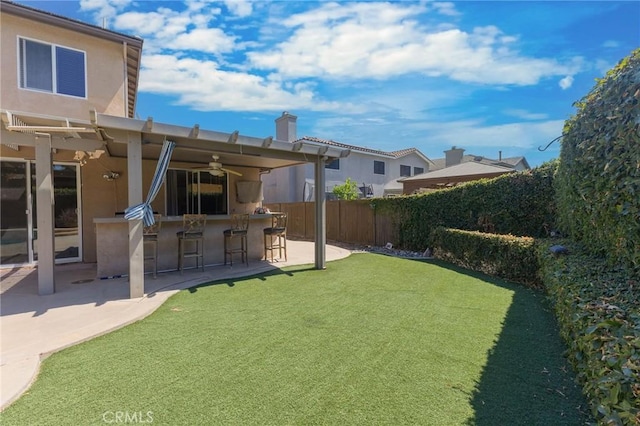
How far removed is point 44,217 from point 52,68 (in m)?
5.30

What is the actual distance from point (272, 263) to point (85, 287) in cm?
404

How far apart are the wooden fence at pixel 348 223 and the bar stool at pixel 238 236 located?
5631mm

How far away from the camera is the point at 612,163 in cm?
306

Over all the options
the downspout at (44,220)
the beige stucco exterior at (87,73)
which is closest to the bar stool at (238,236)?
the downspout at (44,220)

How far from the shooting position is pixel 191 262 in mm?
8008

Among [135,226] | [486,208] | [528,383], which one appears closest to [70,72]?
[135,226]

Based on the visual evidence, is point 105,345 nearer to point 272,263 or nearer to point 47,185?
point 47,185

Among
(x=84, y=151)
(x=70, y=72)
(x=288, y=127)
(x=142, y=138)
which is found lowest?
(x=84, y=151)

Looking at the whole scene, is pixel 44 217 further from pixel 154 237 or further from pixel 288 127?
pixel 288 127

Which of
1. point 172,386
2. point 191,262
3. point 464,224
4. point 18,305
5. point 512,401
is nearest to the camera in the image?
point 512,401

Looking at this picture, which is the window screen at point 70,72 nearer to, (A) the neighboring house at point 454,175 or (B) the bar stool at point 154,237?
(B) the bar stool at point 154,237

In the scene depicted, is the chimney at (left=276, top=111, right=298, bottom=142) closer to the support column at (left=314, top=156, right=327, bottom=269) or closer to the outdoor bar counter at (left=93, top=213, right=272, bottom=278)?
the outdoor bar counter at (left=93, top=213, right=272, bottom=278)

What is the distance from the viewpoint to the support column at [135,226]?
18.0 feet

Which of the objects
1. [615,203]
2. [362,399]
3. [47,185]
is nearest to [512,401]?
[362,399]
